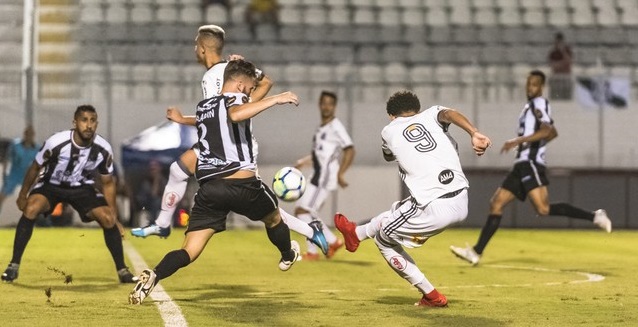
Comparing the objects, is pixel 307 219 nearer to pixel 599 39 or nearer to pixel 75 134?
pixel 75 134

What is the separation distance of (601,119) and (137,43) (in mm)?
9402

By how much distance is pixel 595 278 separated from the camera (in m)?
12.8

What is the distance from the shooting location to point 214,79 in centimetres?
1062

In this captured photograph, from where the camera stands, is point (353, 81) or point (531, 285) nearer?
point (531, 285)

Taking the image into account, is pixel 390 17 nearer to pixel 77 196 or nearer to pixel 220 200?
pixel 77 196

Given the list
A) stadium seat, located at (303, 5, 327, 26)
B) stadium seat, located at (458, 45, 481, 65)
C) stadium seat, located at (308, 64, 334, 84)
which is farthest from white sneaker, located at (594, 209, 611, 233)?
stadium seat, located at (303, 5, 327, 26)

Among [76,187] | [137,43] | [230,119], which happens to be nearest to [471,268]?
[76,187]

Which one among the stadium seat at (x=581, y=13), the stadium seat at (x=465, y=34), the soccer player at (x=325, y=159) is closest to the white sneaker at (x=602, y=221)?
the soccer player at (x=325, y=159)

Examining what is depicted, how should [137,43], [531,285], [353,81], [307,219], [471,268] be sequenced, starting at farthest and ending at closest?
1. [137,43]
2. [353,81]
3. [307,219]
4. [471,268]
5. [531,285]

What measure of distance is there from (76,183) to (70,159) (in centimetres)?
24

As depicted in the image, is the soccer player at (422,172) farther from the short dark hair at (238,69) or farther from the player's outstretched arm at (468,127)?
the short dark hair at (238,69)

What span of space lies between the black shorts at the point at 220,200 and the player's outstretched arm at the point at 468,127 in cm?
137

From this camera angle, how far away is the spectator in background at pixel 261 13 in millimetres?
27888

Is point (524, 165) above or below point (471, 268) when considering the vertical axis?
above
